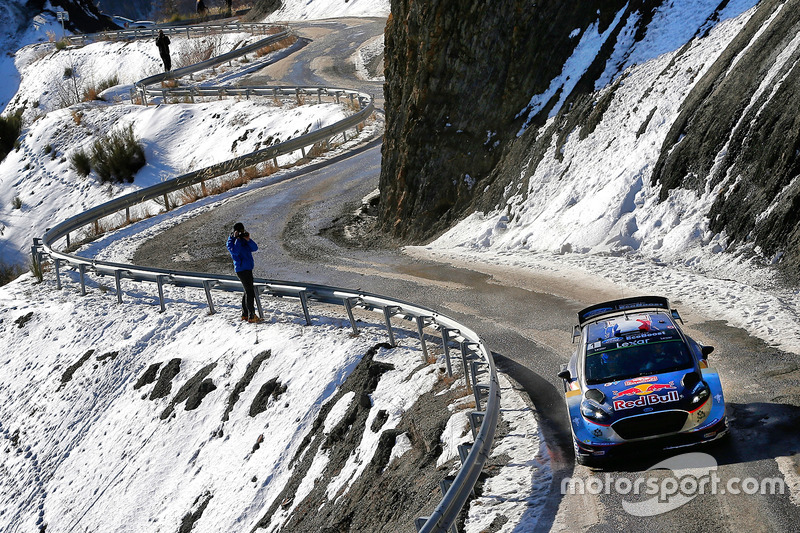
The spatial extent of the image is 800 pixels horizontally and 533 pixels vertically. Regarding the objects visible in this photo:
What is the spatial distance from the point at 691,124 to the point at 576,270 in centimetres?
357

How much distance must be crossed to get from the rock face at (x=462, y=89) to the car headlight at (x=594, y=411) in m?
12.3

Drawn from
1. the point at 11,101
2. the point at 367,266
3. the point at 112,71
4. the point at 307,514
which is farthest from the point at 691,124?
the point at 11,101

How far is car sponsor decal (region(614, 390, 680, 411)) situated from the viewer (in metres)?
7.21

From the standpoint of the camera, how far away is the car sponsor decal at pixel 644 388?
734cm

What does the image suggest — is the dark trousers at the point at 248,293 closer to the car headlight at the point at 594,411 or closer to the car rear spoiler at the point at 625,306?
the car rear spoiler at the point at 625,306

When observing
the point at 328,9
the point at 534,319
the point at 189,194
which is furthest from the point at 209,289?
the point at 328,9

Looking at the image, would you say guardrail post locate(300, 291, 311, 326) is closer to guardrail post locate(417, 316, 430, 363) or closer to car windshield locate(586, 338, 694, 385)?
guardrail post locate(417, 316, 430, 363)

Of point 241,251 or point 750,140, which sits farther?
point 241,251

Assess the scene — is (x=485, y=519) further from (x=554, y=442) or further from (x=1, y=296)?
(x=1, y=296)

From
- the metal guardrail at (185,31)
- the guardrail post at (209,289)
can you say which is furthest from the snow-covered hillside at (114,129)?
the guardrail post at (209,289)

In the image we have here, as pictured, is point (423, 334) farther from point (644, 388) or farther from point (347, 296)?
point (644, 388)

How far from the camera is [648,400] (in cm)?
725

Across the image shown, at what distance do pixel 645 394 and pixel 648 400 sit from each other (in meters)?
0.08

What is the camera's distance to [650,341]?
8.01 meters
